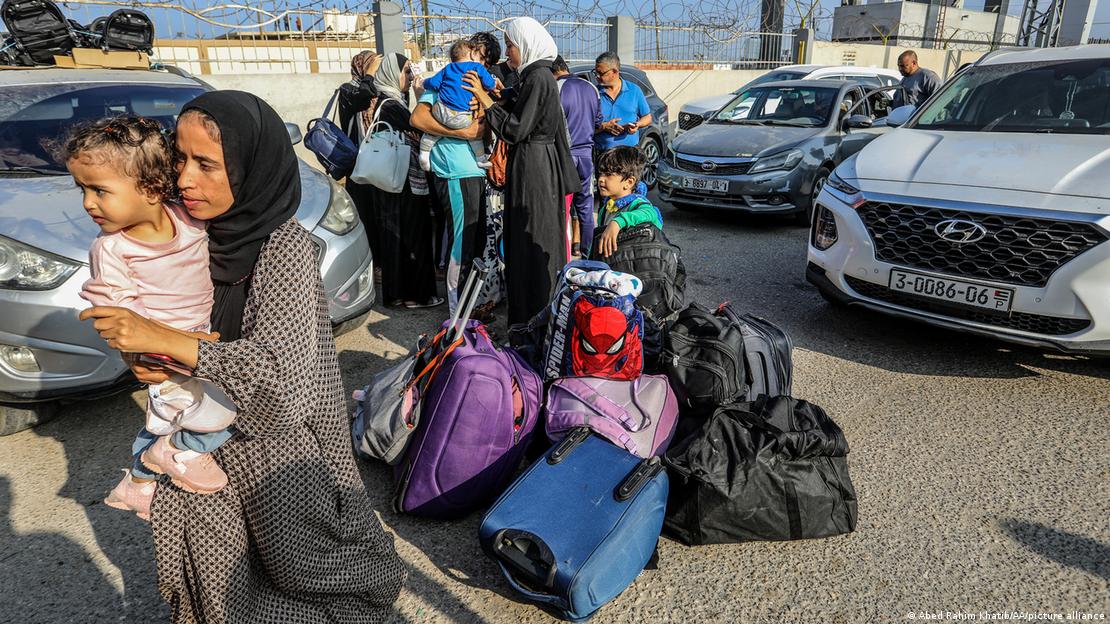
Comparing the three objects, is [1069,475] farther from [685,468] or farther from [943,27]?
[943,27]

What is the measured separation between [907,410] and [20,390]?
4.15 meters

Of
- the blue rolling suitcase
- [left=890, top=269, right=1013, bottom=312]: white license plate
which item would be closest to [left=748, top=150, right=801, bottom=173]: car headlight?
[left=890, top=269, right=1013, bottom=312]: white license plate

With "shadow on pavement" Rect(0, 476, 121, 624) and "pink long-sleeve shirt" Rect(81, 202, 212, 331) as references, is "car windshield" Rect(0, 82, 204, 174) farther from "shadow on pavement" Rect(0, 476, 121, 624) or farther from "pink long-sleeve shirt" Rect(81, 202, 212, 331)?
"pink long-sleeve shirt" Rect(81, 202, 212, 331)

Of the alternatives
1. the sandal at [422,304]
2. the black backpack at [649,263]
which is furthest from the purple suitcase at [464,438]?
the sandal at [422,304]

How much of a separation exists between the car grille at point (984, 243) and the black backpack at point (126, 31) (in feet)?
18.0

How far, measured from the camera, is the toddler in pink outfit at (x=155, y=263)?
4.84ft

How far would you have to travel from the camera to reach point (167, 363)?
1.42 meters

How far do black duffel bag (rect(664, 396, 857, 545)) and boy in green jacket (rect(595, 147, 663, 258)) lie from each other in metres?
1.38

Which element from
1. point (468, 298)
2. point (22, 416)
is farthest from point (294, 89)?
point (468, 298)

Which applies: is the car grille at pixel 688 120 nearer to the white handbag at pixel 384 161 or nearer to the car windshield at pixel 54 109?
the white handbag at pixel 384 161

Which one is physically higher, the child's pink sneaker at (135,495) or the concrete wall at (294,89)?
the concrete wall at (294,89)

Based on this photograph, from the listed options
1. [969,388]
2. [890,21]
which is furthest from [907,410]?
[890,21]

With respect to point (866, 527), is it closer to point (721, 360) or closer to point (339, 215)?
point (721, 360)

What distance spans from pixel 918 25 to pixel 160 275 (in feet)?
115
